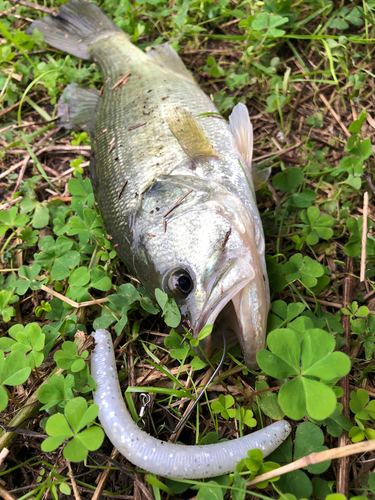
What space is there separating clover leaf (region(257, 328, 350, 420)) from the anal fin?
2.85 metres

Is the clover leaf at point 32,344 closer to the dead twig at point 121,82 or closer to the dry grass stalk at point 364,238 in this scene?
the dry grass stalk at point 364,238

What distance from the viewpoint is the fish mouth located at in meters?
1.98

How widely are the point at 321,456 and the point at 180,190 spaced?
1726 millimetres

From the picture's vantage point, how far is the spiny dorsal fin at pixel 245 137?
9.06 feet

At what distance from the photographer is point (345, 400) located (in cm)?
202

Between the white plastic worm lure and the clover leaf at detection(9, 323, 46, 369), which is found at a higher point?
the clover leaf at detection(9, 323, 46, 369)

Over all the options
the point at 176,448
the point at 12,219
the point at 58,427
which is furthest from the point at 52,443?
the point at 12,219

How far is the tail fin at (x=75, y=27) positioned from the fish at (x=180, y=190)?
58 centimetres

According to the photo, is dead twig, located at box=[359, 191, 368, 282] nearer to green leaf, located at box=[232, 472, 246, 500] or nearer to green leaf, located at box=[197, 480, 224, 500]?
green leaf, located at box=[232, 472, 246, 500]

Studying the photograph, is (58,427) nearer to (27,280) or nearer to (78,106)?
(27,280)

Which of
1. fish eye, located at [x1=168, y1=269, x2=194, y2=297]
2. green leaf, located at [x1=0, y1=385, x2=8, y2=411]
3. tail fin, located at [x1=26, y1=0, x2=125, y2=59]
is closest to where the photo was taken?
green leaf, located at [x1=0, y1=385, x2=8, y2=411]

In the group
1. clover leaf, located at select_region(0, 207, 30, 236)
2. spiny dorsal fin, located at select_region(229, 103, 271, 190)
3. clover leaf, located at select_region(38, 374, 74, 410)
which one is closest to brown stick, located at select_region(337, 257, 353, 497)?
spiny dorsal fin, located at select_region(229, 103, 271, 190)

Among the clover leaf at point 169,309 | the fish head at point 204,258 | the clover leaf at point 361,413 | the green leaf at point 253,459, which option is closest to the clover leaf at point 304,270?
the fish head at point 204,258

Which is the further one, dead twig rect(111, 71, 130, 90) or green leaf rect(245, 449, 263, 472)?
dead twig rect(111, 71, 130, 90)
